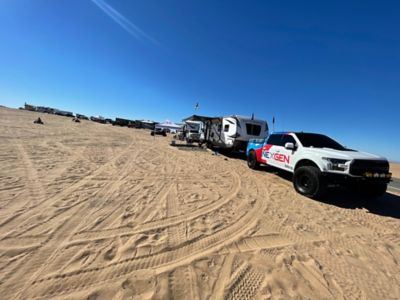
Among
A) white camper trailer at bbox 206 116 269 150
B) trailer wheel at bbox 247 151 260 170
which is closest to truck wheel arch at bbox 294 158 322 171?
trailer wheel at bbox 247 151 260 170

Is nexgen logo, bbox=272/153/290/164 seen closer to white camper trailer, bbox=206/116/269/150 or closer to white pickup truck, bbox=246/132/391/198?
white pickup truck, bbox=246/132/391/198

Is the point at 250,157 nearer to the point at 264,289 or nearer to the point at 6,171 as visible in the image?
the point at 264,289

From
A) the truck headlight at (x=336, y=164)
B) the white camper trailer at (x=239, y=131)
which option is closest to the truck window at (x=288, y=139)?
the truck headlight at (x=336, y=164)

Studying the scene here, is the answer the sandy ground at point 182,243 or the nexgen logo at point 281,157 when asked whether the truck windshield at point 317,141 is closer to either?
the nexgen logo at point 281,157

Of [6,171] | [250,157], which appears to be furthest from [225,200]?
[6,171]

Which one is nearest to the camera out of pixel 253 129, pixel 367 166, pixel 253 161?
pixel 367 166

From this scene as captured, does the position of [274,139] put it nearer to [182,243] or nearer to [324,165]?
[324,165]

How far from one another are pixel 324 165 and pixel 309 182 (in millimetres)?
712

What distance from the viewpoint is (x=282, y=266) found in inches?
110

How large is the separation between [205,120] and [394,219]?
48.0ft

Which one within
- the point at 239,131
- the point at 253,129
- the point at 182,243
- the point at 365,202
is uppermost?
the point at 253,129

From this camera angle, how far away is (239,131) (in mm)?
13867

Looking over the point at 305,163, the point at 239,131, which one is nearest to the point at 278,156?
the point at 305,163

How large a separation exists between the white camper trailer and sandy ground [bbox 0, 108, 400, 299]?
838 centimetres
